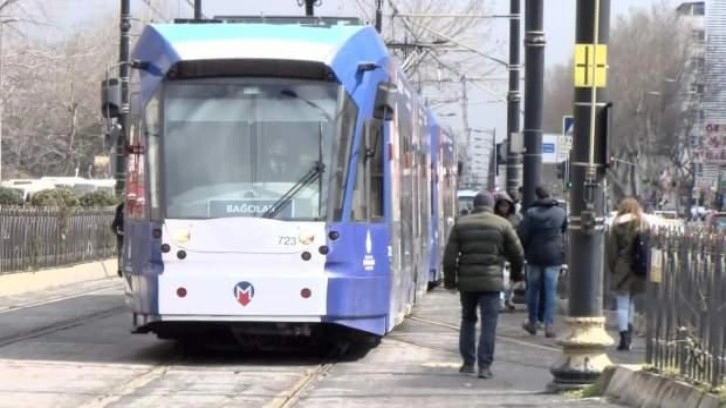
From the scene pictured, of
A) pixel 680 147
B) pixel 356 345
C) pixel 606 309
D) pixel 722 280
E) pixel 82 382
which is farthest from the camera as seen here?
pixel 680 147

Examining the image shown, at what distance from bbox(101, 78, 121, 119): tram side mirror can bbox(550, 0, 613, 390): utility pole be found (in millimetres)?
5534

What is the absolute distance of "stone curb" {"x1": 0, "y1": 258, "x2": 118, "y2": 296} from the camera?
25.8 meters

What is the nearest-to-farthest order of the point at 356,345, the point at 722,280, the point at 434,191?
the point at 722,280 < the point at 356,345 < the point at 434,191

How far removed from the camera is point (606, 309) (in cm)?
1983

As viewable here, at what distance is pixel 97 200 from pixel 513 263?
2496cm

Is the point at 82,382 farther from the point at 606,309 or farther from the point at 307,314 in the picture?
the point at 606,309

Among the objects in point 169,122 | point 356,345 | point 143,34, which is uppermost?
point 143,34

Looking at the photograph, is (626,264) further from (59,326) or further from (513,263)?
(59,326)

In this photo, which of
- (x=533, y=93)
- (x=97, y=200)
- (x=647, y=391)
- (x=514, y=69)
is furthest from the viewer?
(x=97, y=200)

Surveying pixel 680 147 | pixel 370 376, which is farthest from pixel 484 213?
pixel 680 147

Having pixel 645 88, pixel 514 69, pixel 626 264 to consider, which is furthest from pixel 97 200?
pixel 645 88

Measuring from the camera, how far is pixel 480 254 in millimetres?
13711

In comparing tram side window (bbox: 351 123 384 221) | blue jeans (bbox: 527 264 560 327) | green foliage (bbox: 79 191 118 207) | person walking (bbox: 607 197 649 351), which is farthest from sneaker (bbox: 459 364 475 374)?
green foliage (bbox: 79 191 118 207)

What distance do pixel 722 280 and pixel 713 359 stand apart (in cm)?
59
